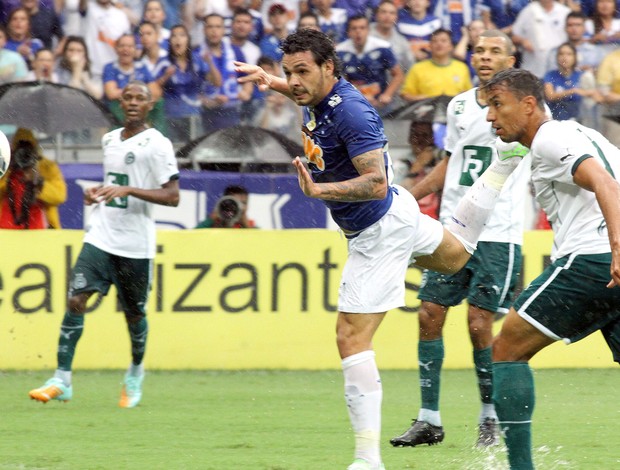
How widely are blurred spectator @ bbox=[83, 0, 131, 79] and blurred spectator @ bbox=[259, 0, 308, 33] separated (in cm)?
160

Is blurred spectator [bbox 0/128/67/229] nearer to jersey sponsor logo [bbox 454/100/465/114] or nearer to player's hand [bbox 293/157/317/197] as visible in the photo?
jersey sponsor logo [bbox 454/100/465/114]

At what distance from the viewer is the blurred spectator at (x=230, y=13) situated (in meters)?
14.4

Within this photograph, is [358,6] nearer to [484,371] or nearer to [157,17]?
[157,17]

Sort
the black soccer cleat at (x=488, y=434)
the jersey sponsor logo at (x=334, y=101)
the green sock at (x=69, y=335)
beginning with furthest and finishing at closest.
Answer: the green sock at (x=69, y=335)
the black soccer cleat at (x=488, y=434)
the jersey sponsor logo at (x=334, y=101)

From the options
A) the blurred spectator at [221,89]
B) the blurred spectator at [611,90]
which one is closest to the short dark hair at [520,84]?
the blurred spectator at [611,90]

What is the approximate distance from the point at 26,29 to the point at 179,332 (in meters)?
4.99

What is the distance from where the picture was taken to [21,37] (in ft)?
45.8

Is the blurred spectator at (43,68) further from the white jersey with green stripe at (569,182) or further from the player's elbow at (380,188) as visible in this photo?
the white jersey with green stripe at (569,182)

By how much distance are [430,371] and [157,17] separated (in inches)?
319

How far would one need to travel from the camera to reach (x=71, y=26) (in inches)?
561

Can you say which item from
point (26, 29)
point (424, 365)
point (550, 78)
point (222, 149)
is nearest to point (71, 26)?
point (26, 29)

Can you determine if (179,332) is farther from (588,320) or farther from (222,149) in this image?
(588,320)

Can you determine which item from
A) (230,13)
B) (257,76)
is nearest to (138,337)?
(257,76)

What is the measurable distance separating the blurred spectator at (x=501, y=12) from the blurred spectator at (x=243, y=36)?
9.22 ft
